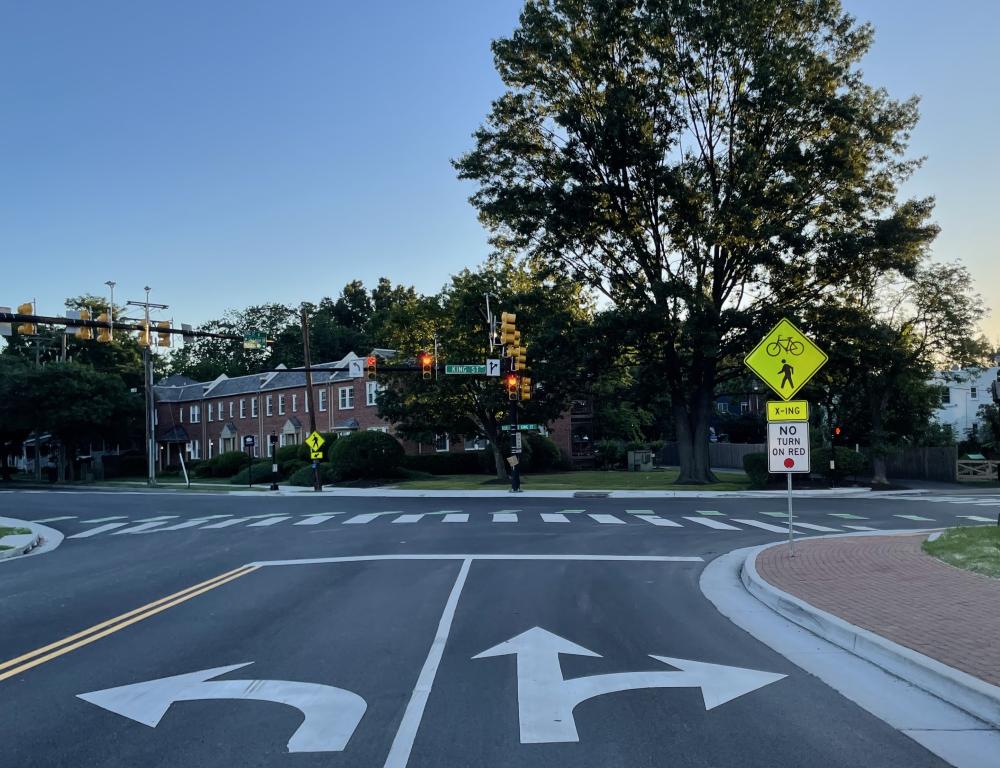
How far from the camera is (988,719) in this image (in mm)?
5934

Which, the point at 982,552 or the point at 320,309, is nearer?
the point at 982,552

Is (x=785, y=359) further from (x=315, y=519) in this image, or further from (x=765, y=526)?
(x=315, y=519)

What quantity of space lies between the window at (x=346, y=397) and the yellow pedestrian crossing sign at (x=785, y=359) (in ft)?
178

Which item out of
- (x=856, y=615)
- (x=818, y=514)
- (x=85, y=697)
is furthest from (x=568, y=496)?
(x=85, y=697)

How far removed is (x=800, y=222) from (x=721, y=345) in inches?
230

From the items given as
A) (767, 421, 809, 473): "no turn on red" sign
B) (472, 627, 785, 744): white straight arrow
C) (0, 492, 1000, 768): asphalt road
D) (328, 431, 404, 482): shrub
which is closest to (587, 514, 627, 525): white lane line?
(0, 492, 1000, 768): asphalt road

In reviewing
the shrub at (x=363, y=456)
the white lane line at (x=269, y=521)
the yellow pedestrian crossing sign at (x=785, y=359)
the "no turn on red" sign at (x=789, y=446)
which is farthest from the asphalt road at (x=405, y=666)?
the shrub at (x=363, y=456)

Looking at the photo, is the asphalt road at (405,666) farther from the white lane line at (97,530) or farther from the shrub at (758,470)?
the shrub at (758,470)

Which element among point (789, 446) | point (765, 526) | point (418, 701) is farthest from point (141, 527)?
point (418, 701)

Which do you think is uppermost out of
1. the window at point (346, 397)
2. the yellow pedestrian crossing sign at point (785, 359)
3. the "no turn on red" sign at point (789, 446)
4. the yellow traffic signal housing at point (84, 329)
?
the yellow traffic signal housing at point (84, 329)

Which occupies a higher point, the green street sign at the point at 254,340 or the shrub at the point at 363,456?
the green street sign at the point at 254,340

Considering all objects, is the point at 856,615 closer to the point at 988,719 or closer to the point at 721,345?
the point at 988,719

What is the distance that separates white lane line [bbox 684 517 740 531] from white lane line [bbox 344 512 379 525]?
8.73 m

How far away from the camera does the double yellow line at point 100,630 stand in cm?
805
